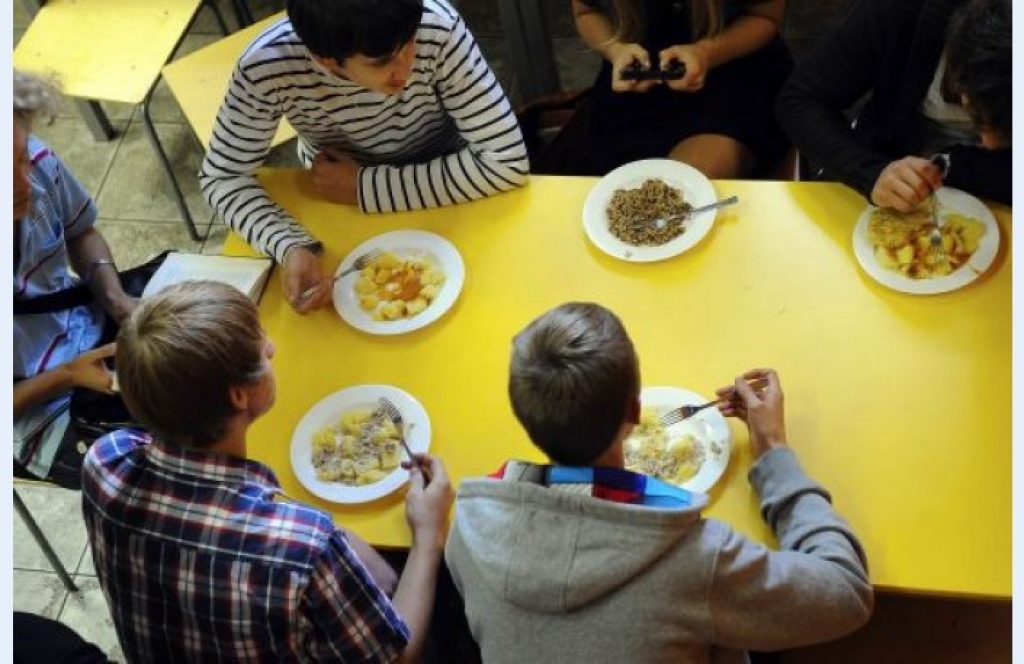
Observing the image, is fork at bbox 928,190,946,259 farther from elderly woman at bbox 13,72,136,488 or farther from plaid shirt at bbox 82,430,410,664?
elderly woman at bbox 13,72,136,488

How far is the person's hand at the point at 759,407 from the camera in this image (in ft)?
4.77

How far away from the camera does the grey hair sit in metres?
1.64

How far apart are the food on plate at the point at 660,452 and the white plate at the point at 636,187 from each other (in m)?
0.33

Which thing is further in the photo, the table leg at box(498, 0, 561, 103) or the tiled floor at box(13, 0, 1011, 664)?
the table leg at box(498, 0, 561, 103)

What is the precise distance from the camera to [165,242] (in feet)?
9.95

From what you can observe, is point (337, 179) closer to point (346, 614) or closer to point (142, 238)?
point (346, 614)

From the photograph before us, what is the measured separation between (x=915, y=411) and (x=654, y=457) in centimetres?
40

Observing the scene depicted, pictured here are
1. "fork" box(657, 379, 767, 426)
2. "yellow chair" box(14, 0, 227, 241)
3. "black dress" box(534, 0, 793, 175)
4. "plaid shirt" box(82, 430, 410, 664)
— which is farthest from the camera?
"yellow chair" box(14, 0, 227, 241)

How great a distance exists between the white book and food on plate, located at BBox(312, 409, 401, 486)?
0.35 m

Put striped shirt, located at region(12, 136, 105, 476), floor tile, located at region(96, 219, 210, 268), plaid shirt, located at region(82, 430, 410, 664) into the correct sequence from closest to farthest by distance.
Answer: plaid shirt, located at region(82, 430, 410, 664) < striped shirt, located at region(12, 136, 105, 476) < floor tile, located at region(96, 219, 210, 268)

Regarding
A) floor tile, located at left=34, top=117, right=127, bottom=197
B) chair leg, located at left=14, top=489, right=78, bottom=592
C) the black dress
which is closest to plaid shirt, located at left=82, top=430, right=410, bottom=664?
chair leg, located at left=14, top=489, right=78, bottom=592

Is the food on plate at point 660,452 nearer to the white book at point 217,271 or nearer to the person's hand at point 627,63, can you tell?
the white book at point 217,271

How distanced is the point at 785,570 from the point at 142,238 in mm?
2414

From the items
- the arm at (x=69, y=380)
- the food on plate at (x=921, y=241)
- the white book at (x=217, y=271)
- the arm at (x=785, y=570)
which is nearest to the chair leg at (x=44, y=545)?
the arm at (x=69, y=380)
